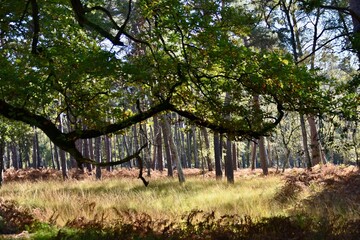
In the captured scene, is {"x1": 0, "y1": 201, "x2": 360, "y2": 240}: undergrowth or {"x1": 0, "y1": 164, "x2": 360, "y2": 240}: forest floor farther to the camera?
{"x1": 0, "y1": 164, "x2": 360, "y2": 240}: forest floor

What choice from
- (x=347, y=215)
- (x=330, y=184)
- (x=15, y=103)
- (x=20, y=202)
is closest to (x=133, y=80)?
(x=15, y=103)

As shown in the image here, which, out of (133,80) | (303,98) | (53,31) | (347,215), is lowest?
(347,215)

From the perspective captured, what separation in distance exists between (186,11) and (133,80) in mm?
1520

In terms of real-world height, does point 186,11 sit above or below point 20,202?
above

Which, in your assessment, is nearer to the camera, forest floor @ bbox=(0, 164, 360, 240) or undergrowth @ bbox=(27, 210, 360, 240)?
undergrowth @ bbox=(27, 210, 360, 240)

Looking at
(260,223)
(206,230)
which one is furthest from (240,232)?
(206,230)

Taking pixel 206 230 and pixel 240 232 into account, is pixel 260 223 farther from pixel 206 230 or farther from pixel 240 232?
pixel 206 230

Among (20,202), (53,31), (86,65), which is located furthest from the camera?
(20,202)

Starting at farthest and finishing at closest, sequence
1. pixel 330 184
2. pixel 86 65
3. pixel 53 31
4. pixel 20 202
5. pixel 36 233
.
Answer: pixel 330 184
pixel 20 202
pixel 53 31
pixel 36 233
pixel 86 65

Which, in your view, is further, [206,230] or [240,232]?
[206,230]

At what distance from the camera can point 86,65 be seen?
6094 millimetres

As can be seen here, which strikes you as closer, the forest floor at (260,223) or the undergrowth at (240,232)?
the undergrowth at (240,232)

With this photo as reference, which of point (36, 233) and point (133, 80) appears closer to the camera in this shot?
point (133, 80)

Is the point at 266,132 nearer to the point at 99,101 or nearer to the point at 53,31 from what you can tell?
the point at 99,101
